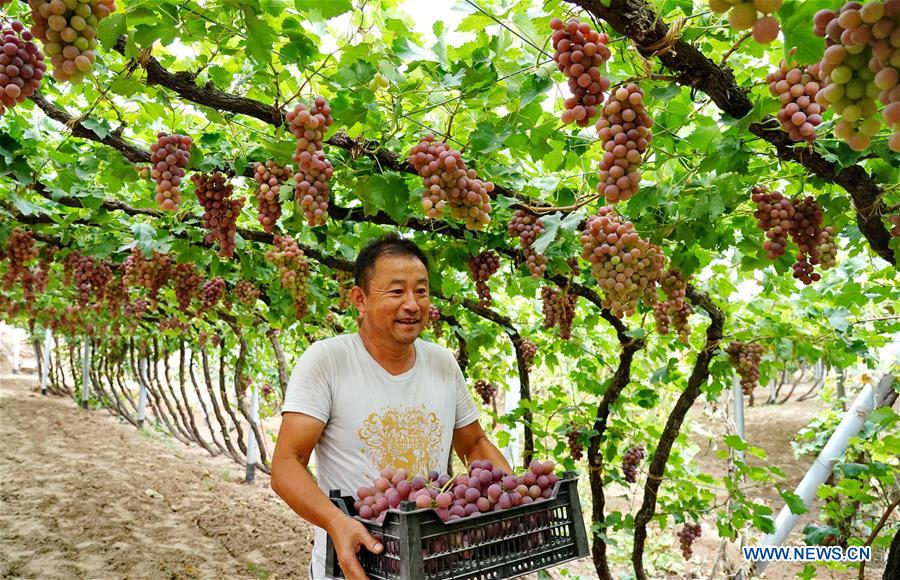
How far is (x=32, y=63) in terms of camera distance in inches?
65.2

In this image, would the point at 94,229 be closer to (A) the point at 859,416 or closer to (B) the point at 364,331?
(B) the point at 364,331

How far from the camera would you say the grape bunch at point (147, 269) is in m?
5.19

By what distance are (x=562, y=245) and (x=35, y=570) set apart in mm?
5259

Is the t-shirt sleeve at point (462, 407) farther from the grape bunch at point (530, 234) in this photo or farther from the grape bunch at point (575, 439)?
the grape bunch at point (575, 439)

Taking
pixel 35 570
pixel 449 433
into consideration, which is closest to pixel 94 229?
pixel 35 570

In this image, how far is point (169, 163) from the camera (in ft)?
9.45

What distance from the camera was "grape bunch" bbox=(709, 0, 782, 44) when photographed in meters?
0.75

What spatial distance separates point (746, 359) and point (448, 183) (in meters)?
2.88

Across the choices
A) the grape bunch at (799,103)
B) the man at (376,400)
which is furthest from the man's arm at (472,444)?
the grape bunch at (799,103)

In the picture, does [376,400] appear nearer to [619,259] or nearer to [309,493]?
[309,493]

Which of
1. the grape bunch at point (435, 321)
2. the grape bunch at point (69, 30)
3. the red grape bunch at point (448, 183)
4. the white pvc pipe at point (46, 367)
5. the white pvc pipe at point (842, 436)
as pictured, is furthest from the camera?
the white pvc pipe at point (46, 367)

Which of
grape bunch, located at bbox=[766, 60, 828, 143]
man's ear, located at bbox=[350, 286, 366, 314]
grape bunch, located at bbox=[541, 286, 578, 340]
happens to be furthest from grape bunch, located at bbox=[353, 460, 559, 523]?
grape bunch, located at bbox=[541, 286, 578, 340]

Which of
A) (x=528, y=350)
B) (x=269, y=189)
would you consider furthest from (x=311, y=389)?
(x=528, y=350)

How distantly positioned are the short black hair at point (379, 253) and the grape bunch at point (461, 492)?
84 cm
